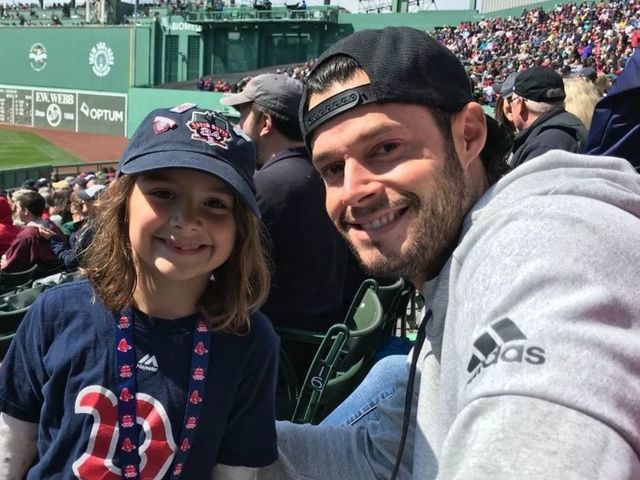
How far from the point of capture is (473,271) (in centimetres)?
93

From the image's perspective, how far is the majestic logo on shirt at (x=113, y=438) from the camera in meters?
1.47

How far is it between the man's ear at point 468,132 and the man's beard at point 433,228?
34 millimetres

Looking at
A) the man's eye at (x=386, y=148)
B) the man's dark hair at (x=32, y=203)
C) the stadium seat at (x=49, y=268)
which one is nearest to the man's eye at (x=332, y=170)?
the man's eye at (x=386, y=148)

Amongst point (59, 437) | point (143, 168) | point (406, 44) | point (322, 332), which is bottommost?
point (322, 332)

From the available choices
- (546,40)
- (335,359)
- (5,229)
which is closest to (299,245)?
(335,359)

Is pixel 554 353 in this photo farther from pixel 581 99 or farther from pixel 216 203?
pixel 581 99

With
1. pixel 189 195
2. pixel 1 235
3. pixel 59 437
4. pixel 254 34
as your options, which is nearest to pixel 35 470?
pixel 59 437

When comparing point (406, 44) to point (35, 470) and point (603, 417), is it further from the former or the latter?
point (35, 470)

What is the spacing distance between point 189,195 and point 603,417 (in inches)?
44.4

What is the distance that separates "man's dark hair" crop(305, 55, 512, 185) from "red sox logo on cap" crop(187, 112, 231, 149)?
0.27 meters

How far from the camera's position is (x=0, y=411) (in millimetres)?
1526

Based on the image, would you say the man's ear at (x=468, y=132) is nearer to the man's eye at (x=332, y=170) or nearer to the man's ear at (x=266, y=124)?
the man's eye at (x=332, y=170)

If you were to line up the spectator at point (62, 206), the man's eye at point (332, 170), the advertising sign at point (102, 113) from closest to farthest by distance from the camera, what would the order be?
the man's eye at point (332, 170) → the spectator at point (62, 206) → the advertising sign at point (102, 113)

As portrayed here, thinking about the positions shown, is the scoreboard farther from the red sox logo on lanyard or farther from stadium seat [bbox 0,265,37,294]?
the red sox logo on lanyard
